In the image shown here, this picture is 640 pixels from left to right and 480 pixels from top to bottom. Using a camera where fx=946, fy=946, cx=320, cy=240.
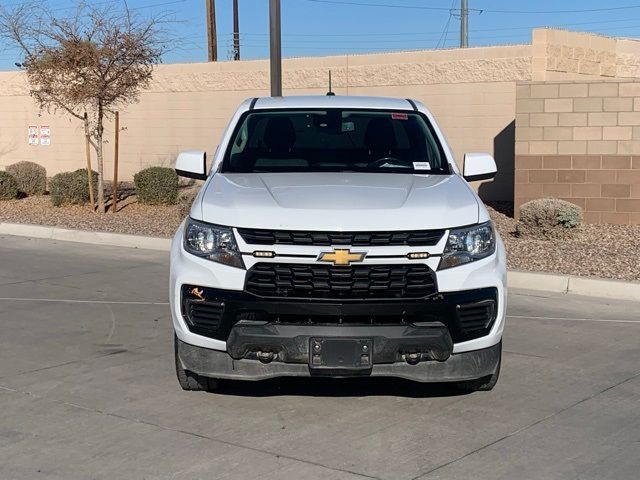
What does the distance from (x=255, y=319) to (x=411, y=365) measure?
3.00ft

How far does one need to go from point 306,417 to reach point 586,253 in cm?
729

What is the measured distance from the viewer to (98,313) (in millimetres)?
9062

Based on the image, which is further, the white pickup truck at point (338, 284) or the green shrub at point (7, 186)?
the green shrub at point (7, 186)

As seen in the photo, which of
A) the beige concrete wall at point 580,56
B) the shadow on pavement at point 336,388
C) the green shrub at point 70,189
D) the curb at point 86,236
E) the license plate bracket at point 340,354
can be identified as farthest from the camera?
the green shrub at point 70,189

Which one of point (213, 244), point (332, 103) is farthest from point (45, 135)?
point (213, 244)

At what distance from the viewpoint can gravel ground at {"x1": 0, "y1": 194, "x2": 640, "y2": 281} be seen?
11219 millimetres

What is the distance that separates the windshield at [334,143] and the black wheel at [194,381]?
4.79 feet

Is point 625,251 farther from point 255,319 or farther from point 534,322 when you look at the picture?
point 255,319

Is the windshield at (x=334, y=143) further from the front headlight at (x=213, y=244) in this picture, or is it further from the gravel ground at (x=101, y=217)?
the gravel ground at (x=101, y=217)

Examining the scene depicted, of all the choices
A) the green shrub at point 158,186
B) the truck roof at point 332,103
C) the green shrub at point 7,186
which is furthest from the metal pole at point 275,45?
the green shrub at point 7,186

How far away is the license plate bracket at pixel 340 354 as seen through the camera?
16.8 ft

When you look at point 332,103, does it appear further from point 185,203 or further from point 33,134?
point 33,134

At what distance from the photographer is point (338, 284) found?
518 cm

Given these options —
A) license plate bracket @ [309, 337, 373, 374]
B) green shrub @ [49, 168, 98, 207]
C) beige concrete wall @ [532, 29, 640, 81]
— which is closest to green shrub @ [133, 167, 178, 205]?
green shrub @ [49, 168, 98, 207]
